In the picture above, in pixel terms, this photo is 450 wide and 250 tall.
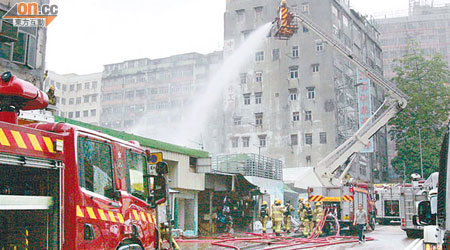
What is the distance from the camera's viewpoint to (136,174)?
6.88 metres

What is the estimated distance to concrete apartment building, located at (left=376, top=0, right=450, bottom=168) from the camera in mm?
73812

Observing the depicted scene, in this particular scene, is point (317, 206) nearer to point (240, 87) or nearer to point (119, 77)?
point (240, 87)

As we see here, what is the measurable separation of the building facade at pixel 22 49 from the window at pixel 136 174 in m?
8.76

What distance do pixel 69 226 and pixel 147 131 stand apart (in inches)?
2179

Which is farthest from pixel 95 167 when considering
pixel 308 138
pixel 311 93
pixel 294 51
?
pixel 294 51

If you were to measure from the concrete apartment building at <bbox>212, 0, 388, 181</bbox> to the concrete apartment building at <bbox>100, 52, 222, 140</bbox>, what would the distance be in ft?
25.4

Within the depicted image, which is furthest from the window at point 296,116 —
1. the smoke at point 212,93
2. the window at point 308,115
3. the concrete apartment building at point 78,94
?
the concrete apartment building at point 78,94

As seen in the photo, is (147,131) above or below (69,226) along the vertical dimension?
above

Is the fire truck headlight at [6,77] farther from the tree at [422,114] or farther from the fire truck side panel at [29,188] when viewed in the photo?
the tree at [422,114]

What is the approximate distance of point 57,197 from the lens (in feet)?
17.3

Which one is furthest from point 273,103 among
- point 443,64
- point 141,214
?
point 141,214

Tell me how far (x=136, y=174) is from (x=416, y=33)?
76.1 m

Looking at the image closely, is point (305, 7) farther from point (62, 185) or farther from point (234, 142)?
point (62, 185)

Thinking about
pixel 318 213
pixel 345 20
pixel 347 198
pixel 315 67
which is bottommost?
pixel 318 213
